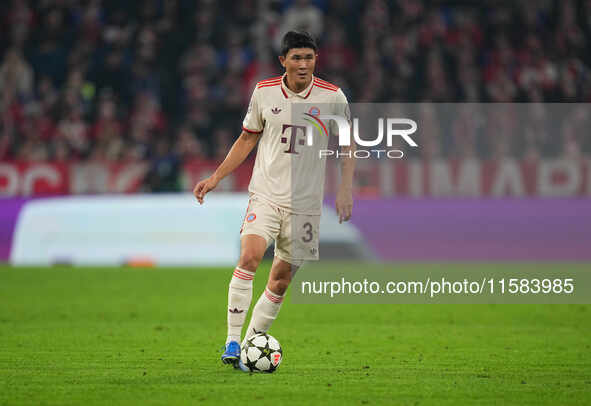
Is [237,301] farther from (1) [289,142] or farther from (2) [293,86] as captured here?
(2) [293,86]

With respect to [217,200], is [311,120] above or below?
below

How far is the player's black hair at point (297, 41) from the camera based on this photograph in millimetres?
6645

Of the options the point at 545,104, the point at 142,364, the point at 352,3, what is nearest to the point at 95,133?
the point at 352,3

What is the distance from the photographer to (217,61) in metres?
20.3

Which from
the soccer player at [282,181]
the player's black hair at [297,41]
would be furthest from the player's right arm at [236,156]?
the player's black hair at [297,41]

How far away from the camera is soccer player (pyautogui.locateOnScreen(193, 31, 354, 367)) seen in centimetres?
671

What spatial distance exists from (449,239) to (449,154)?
136 centimetres

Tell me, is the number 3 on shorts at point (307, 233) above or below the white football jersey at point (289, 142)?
below

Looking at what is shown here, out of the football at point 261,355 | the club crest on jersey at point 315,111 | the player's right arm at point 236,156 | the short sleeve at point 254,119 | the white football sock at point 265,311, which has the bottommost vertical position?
the football at point 261,355

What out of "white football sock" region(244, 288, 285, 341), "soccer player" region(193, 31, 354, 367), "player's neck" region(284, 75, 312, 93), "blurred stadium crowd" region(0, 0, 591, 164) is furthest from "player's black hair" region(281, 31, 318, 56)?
"blurred stadium crowd" region(0, 0, 591, 164)

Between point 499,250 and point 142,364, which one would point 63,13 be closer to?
point 499,250

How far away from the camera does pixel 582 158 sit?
15555 millimetres

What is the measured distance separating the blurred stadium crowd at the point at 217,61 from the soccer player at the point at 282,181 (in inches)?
423

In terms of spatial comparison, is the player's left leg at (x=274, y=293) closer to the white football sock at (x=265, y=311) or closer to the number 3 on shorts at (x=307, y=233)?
the white football sock at (x=265, y=311)
